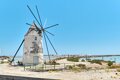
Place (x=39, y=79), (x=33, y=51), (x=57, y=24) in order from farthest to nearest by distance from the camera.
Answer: (x=57, y=24), (x=33, y=51), (x=39, y=79)

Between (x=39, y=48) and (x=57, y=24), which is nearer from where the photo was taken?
(x=39, y=48)

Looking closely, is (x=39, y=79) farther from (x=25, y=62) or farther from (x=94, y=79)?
(x=25, y=62)

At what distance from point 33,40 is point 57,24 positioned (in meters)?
11.8

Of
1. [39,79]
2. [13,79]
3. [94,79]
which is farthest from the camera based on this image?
[13,79]

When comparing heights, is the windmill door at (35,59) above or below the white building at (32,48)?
below

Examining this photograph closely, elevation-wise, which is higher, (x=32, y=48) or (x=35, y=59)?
(x=32, y=48)

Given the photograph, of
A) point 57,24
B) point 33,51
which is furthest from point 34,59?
point 57,24

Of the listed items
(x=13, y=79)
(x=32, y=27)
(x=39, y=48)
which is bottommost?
(x=13, y=79)

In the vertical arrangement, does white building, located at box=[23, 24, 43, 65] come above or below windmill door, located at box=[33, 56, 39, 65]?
above

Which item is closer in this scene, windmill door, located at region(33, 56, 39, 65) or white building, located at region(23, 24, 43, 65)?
windmill door, located at region(33, 56, 39, 65)

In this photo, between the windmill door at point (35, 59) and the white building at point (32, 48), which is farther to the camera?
the white building at point (32, 48)

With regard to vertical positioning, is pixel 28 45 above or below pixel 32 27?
below

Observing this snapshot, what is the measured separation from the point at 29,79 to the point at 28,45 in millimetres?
28891

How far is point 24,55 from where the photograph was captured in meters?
53.7
